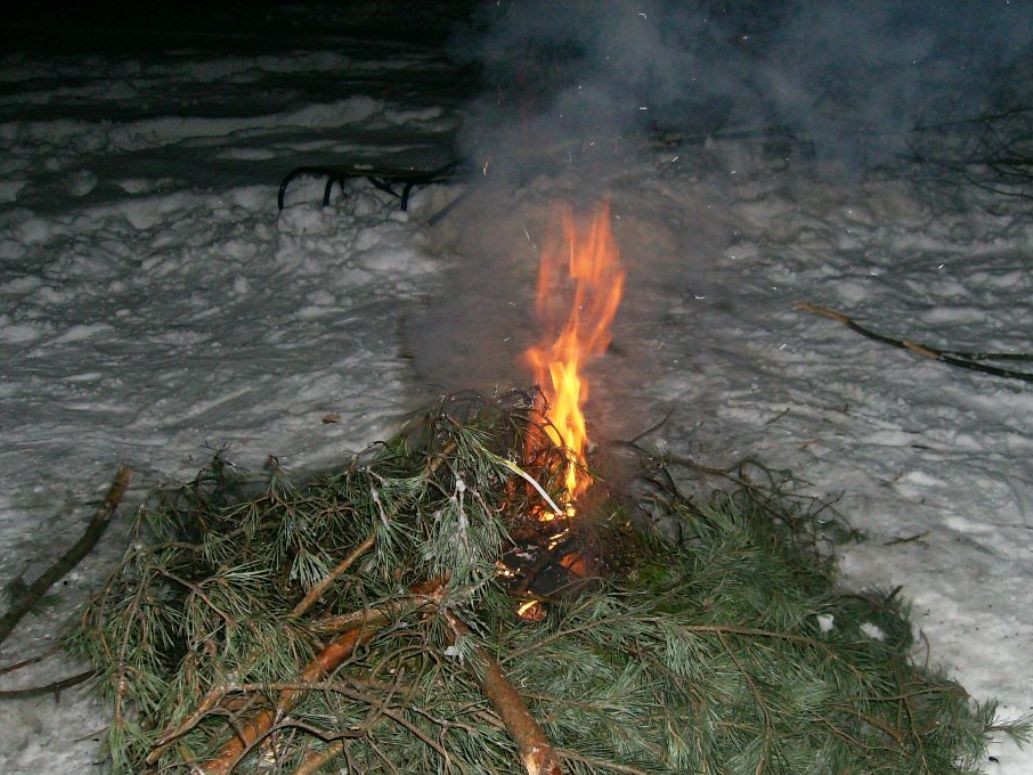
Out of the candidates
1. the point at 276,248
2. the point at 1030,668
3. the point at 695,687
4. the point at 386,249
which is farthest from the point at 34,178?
the point at 1030,668

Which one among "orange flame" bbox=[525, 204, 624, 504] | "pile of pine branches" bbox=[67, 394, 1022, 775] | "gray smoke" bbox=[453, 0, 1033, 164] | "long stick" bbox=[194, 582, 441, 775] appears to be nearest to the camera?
"long stick" bbox=[194, 582, 441, 775]

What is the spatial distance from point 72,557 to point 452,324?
1.99m

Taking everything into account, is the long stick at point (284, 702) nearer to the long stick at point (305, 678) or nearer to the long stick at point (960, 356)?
the long stick at point (305, 678)

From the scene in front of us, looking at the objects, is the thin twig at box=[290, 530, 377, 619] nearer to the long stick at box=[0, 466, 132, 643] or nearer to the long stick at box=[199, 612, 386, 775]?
the long stick at box=[199, 612, 386, 775]

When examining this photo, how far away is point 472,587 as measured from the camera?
7.83ft

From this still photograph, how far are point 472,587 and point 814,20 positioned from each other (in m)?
7.21

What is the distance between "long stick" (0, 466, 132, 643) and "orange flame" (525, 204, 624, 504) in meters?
1.52

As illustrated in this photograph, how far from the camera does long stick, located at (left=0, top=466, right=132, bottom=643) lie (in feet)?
9.24

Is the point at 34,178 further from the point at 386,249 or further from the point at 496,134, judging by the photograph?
the point at 496,134

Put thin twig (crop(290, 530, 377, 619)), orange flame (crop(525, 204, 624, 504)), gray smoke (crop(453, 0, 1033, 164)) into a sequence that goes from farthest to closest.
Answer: gray smoke (crop(453, 0, 1033, 164))
orange flame (crop(525, 204, 624, 504))
thin twig (crop(290, 530, 377, 619))

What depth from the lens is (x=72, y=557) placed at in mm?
3016

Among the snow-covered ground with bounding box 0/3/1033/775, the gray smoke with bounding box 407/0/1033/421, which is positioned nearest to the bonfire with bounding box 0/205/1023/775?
the snow-covered ground with bounding box 0/3/1033/775

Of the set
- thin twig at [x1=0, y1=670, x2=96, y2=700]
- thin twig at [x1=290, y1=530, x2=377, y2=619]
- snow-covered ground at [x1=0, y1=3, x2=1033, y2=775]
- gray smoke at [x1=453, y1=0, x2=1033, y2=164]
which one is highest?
gray smoke at [x1=453, y1=0, x2=1033, y2=164]

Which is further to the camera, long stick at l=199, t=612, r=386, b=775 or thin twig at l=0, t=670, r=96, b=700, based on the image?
thin twig at l=0, t=670, r=96, b=700
